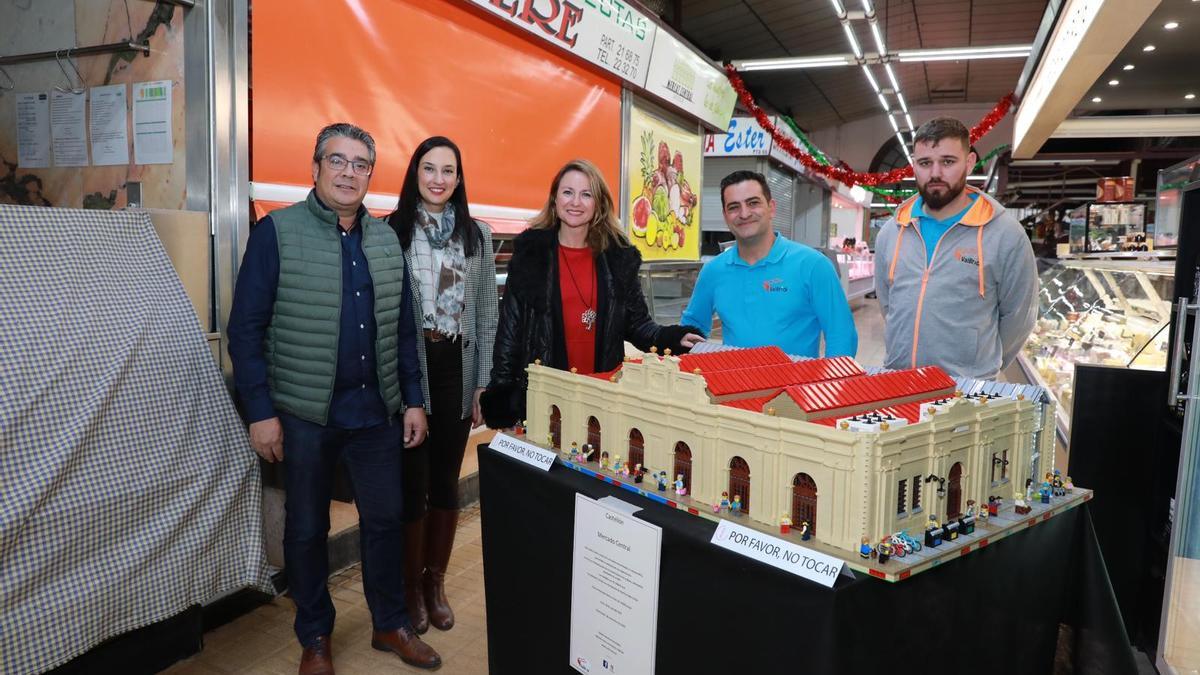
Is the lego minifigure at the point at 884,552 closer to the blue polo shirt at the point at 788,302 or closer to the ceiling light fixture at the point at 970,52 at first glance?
the blue polo shirt at the point at 788,302

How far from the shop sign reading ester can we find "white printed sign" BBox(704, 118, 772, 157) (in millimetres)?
6768

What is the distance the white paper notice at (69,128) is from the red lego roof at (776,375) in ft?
9.84

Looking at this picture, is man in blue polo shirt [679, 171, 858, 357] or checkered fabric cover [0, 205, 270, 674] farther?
man in blue polo shirt [679, 171, 858, 357]

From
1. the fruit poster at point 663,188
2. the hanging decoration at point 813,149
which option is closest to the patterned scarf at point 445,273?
the fruit poster at point 663,188

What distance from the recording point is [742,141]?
1289 centimetres

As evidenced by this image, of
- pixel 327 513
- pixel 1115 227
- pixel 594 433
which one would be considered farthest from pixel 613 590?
pixel 1115 227

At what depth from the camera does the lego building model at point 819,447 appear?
1582mm

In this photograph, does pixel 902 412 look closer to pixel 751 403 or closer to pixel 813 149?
pixel 751 403

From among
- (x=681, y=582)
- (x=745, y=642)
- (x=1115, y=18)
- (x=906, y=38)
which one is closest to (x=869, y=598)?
(x=745, y=642)

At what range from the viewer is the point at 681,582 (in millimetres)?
1806

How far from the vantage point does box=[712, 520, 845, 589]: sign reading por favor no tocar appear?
1506 mm

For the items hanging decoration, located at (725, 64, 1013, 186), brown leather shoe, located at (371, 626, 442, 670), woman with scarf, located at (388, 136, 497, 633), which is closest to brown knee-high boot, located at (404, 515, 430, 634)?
woman with scarf, located at (388, 136, 497, 633)

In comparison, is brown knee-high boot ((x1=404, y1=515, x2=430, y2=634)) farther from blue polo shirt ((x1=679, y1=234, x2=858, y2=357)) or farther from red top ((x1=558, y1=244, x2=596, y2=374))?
blue polo shirt ((x1=679, y1=234, x2=858, y2=357))

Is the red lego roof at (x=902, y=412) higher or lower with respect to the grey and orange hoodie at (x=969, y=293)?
lower
